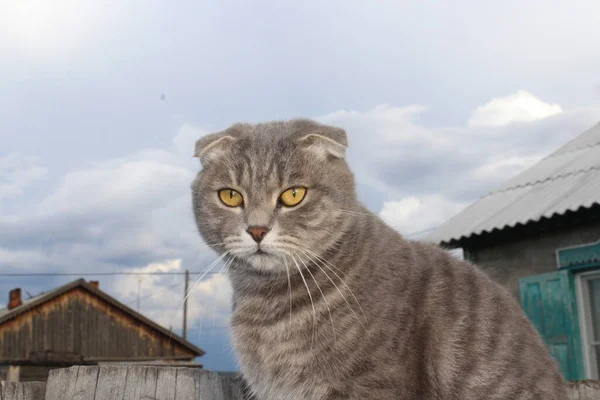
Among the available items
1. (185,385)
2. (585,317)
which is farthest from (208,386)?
(585,317)

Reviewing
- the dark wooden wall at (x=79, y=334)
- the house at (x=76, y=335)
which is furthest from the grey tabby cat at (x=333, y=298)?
the dark wooden wall at (x=79, y=334)

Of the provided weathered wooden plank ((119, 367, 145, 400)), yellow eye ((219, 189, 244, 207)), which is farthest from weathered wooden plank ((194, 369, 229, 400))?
yellow eye ((219, 189, 244, 207))

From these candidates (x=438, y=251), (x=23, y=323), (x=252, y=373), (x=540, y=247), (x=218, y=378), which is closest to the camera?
(x=218, y=378)

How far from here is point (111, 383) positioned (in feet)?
9.43

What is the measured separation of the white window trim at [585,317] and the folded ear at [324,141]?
780 cm

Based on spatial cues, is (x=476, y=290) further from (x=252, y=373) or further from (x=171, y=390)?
(x=171, y=390)

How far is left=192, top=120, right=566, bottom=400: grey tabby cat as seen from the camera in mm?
3273

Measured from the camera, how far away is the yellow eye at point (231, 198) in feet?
11.5

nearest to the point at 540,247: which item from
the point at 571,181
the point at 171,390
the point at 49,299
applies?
the point at 571,181

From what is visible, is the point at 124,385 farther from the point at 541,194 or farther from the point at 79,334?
the point at 79,334

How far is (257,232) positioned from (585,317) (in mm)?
8250

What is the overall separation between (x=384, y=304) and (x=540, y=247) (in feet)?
27.1

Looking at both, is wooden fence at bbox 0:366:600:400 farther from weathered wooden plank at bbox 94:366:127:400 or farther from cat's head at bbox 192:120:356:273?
cat's head at bbox 192:120:356:273

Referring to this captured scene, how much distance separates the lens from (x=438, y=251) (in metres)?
4.07
